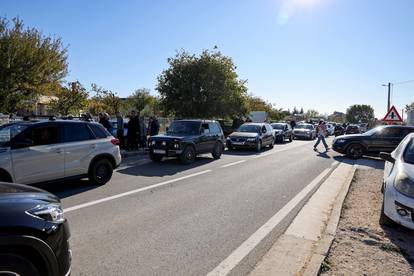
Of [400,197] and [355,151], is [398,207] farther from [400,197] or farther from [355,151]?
[355,151]

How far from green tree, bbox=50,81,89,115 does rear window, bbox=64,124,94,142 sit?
24.3m

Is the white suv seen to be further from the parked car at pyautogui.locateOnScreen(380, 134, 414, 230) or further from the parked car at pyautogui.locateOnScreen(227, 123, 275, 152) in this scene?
the parked car at pyautogui.locateOnScreen(227, 123, 275, 152)

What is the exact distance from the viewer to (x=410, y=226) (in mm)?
5504

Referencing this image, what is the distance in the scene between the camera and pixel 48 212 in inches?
130

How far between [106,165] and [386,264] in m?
7.09

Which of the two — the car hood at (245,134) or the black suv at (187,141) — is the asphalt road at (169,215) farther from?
the car hood at (245,134)

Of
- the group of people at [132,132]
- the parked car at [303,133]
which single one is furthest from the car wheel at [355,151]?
the parked car at [303,133]

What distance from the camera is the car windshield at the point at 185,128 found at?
15.1 m

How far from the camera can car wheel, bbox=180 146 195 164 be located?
45.6ft

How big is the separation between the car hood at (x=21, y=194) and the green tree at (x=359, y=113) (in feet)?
465

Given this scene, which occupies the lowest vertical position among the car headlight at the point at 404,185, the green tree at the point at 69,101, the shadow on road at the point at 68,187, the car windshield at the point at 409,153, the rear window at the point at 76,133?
the shadow on road at the point at 68,187

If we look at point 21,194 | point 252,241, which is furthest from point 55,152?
point 21,194

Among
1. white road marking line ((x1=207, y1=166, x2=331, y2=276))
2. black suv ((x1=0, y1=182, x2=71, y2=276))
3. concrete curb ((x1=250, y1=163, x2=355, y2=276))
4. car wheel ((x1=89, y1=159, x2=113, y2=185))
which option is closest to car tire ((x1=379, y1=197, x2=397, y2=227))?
concrete curb ((x1=250, y1=163, x2=355, y2=276))

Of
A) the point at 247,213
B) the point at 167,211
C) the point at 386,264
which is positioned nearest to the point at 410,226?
the point at 386,264
